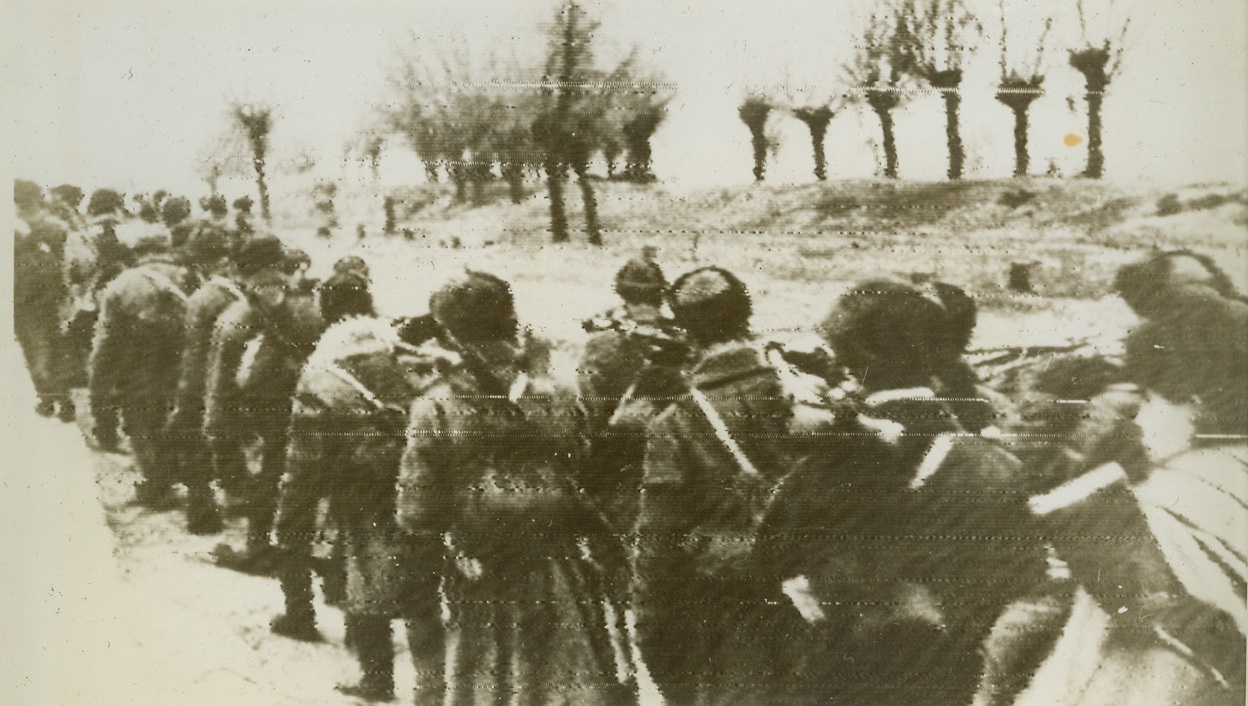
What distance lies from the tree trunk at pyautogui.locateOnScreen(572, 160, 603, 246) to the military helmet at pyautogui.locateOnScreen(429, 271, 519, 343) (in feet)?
0.77

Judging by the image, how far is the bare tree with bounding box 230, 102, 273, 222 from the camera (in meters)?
1.75

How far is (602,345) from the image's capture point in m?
1.73

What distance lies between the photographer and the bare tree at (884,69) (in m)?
1.76

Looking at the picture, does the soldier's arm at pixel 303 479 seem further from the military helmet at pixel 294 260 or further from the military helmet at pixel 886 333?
the military helmet at pixel 886 333

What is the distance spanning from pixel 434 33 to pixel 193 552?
4.51ft

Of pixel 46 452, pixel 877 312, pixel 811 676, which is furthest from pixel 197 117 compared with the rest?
pixel 811 676

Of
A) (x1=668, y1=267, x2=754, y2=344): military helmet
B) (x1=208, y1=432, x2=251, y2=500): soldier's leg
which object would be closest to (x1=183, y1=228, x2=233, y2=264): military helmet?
(x1=208, y1=432, x2=251, y2=500): soldier's leg

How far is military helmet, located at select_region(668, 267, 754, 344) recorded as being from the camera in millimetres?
1729

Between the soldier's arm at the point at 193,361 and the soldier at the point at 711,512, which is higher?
the soldier's arm at the point at 193,361

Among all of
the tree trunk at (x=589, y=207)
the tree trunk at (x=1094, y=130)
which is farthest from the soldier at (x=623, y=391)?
the tree trunk at (x=1094, y=130)

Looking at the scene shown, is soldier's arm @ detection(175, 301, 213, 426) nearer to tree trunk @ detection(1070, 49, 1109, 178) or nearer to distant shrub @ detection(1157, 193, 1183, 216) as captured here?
tree trunk @ detection(1070, 49, 1109, 178)

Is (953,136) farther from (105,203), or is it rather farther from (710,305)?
(105,203)

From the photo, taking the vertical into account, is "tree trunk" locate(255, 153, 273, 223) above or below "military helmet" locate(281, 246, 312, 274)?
above

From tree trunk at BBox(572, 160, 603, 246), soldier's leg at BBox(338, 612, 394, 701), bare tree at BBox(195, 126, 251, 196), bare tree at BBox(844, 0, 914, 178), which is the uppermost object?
bare tree at BBox(844, 0, 914, 178)
